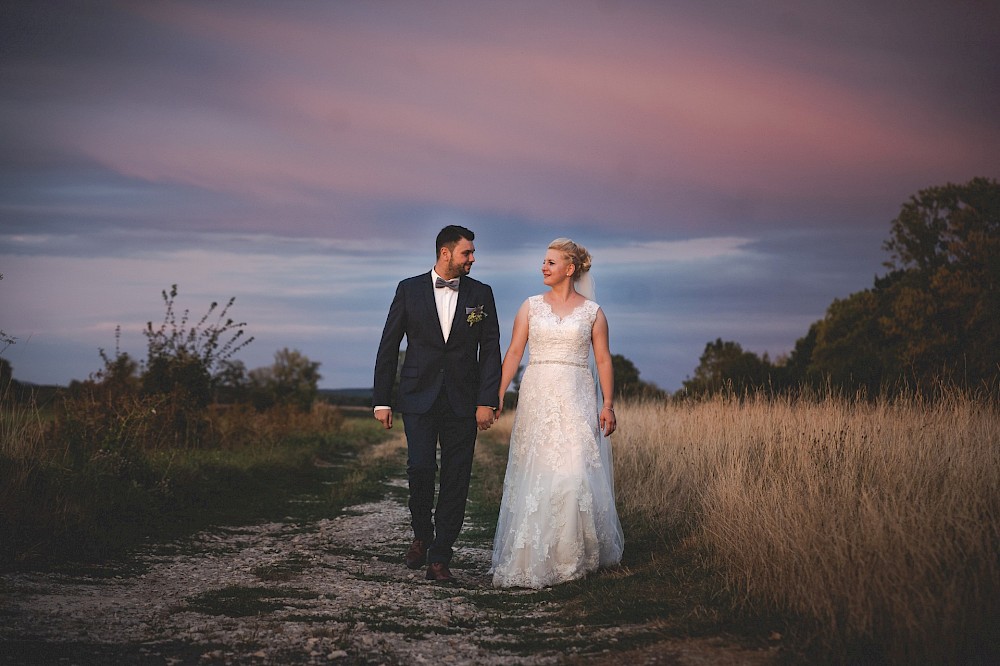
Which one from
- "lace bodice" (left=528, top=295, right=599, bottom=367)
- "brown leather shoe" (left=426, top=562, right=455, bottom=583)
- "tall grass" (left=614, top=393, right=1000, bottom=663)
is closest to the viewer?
"tall grass" (left=614, top=393, right=1000, bottom=663)

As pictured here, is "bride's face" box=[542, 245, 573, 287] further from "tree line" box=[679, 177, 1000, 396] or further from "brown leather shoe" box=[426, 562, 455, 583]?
"tree line" box=[679, 177, 1000, 396]

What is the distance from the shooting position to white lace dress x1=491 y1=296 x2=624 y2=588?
21.1 feet

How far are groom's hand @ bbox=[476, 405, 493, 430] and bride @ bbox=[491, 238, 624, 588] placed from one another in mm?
169

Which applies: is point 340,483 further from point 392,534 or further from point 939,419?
point 939,419

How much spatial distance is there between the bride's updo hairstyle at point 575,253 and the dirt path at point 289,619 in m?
2.80

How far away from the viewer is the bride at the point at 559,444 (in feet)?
21.1

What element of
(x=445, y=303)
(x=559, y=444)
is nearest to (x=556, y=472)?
(x=559, y=444)

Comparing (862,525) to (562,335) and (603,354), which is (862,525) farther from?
(562,335)

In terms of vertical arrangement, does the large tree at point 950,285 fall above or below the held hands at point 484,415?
above

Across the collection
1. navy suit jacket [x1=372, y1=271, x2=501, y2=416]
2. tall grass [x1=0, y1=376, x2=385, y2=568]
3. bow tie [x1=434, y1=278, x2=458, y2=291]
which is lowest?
tall grass [x1=0, y1=376, x2=385, y2=568]

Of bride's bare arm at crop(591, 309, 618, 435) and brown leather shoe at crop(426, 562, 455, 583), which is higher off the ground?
bride's bare arm at crop(591, 309, 618, 435)

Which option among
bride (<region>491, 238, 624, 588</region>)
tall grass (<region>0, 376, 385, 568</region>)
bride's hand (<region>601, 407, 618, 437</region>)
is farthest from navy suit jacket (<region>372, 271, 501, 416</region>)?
tall grass (<region>0, 376, 385, 568</region>)

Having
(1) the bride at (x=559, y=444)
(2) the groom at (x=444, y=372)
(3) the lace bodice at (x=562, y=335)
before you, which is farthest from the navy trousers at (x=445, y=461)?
(3) the lace bodice at (x=562, y=335)

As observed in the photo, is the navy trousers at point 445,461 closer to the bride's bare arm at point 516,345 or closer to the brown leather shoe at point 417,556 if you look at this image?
the brown leather shoe at point 417,556
